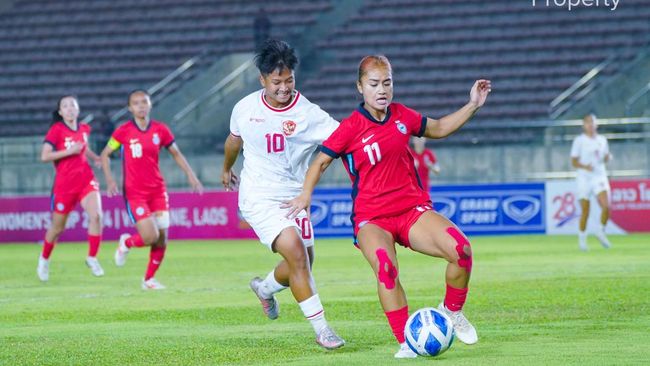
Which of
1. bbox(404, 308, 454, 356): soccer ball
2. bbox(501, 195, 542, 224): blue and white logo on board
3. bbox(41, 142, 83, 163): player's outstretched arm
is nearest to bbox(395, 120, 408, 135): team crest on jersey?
bbox(404, 308, 454, 356): soccer ball

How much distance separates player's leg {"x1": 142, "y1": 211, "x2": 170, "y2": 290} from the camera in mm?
15859

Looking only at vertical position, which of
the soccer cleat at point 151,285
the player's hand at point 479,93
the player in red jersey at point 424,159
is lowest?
the soccer cleat at point 151,285

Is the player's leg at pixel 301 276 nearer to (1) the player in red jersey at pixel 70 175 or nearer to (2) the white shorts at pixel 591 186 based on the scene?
(1) the player in red jersey at pixel 70 175

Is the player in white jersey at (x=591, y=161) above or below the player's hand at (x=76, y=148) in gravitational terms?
below

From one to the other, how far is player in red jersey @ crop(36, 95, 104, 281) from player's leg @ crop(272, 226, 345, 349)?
872 cm

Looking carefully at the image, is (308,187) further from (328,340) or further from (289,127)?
(328,340)

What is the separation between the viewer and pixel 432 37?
35.2 m

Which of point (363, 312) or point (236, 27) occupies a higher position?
point (236, 27)

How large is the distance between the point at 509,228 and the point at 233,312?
604 inches

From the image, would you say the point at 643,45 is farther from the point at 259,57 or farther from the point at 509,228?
the point at 259,57

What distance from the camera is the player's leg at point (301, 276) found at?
9.64 m

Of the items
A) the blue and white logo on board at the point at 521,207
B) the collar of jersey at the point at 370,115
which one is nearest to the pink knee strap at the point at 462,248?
the collar of jersey at the point at 370,115

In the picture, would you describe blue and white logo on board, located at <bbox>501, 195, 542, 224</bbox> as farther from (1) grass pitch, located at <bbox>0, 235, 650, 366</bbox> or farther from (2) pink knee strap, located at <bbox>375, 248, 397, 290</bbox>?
(2) pink knee strap, located at <bbox>375, 248, 397, 290</bbox>

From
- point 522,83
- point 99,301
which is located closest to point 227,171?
point 99,301
